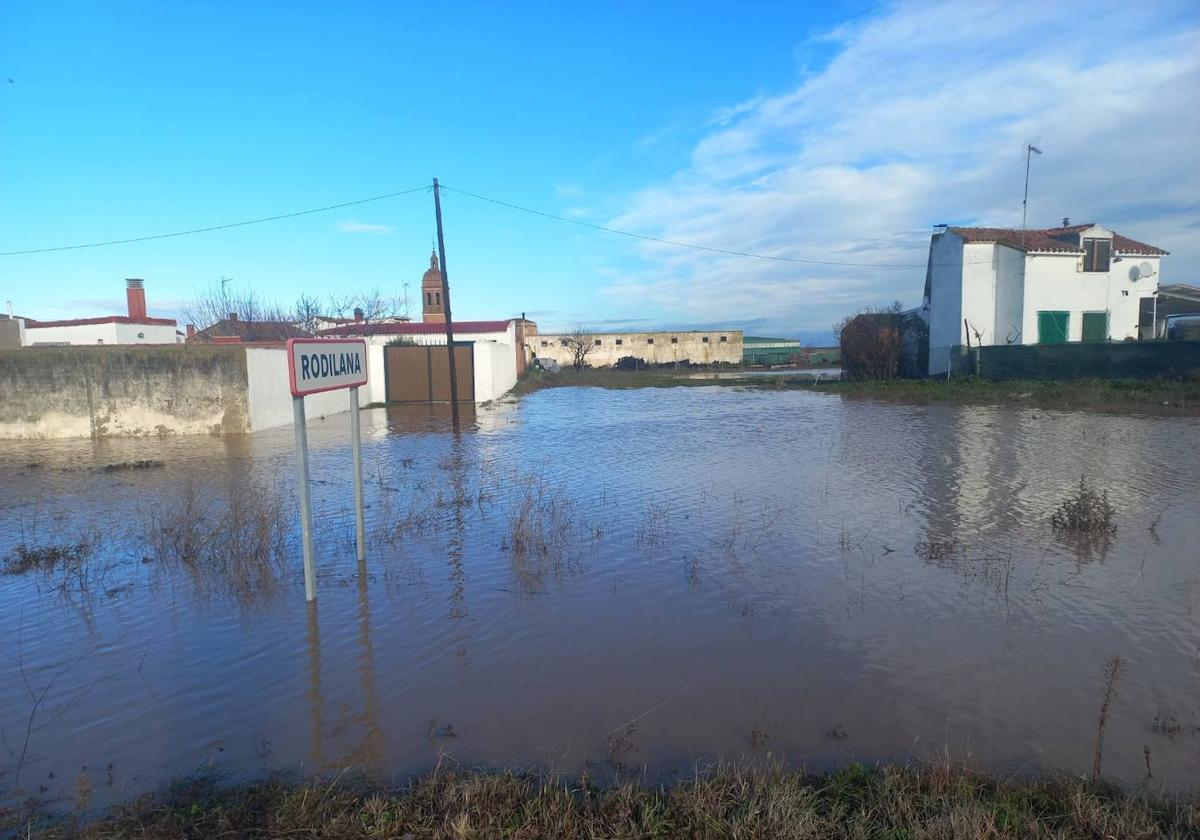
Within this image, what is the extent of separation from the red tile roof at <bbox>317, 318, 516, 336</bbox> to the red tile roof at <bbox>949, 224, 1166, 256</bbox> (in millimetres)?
27815

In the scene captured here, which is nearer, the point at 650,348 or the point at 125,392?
the point at 125,392

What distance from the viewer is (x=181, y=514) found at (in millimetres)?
9219

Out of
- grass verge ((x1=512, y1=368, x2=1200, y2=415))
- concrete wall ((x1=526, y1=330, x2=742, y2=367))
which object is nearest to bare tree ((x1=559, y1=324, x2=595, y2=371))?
concrete wall ((x1=526, y1=330, x2=742, y2=367))

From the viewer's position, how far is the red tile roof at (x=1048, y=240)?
31094mm

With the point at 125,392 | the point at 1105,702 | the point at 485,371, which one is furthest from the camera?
the point at 485,371

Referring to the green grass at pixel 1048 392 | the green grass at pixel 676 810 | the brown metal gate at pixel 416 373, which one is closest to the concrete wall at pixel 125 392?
the brown metal gate at pixel 416 373

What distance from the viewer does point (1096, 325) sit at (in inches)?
1254

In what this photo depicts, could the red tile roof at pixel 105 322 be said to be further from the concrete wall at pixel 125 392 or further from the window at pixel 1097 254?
the window at pixel 1097 254

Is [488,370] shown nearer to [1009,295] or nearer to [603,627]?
[1009,295]

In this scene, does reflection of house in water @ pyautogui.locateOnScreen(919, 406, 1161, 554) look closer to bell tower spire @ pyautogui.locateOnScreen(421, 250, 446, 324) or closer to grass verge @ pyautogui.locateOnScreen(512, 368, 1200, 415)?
grass verge @ pyautogui.locateOnScreen(512, 368, 1200, 415)

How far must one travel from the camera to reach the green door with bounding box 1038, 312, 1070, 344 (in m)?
31.4

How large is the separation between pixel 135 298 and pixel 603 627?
1812 inches

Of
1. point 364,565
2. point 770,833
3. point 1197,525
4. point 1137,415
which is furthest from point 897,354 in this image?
point 770,833

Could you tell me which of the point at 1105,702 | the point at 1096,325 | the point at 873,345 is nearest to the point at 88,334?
the point at 873,345
